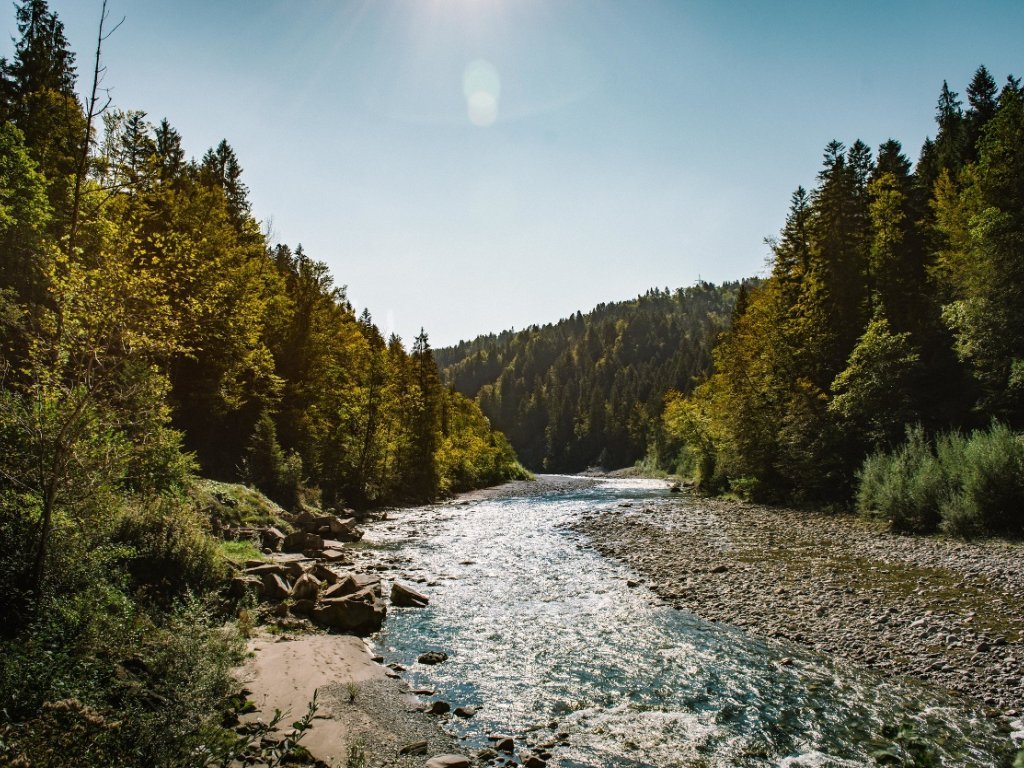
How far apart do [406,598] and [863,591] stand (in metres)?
11.1

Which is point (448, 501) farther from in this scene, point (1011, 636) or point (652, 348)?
point (652, 348)

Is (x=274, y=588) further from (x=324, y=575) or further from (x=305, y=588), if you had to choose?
(x=324, y=575)

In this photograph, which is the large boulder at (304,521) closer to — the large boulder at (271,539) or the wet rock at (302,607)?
the large boulder at (271,539)

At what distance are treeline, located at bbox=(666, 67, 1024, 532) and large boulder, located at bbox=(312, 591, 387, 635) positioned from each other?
19.0 metres

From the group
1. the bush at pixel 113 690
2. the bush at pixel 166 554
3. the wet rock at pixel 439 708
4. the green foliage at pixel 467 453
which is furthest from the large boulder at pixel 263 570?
the green foliage at pixel 467 453

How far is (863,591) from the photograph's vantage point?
12.6m

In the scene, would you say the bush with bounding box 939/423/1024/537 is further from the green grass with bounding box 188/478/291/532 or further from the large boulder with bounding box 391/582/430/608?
the green grass with bounding box 188/478/291/532

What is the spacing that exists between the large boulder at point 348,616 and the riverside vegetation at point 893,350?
62.1 ft

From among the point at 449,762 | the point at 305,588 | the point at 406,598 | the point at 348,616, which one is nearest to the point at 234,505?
the point at 305,588

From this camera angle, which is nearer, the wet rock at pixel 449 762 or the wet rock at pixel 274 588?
Result: the wet rock at pixel 449 762

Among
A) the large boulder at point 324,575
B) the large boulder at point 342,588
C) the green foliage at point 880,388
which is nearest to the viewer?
the large boulder at point 342,588

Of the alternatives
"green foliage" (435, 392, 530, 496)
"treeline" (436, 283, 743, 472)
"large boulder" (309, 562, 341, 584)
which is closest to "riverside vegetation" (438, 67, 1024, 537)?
"large boulder" (309, 562, 341, 584)

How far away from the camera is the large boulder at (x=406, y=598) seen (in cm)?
1312

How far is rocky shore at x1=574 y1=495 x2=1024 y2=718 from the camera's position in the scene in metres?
8.84
